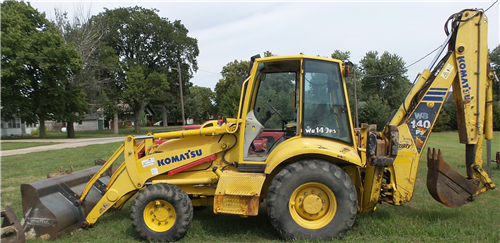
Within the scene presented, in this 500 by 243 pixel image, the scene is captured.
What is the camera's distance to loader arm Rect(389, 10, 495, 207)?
4602 mm

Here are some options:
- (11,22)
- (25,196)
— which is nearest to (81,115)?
(11,22)

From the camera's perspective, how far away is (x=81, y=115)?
2875 cm

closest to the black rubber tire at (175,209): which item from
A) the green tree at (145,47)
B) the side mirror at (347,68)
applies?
the side mirror at (347,68)

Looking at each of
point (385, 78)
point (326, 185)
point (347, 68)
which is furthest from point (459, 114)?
point (385, 78)

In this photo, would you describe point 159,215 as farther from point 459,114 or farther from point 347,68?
point 459,114

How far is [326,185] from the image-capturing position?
425 centimetres

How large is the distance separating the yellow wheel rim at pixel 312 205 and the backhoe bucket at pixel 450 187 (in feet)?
5.50

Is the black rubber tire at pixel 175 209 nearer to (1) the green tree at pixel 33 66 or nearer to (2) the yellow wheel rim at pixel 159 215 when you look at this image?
(2) the yellow wheel rim at pixel 159 215

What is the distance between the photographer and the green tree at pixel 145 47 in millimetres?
35625

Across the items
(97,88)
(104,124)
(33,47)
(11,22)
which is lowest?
(104,124)

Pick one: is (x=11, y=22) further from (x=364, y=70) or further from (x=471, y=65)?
(x=364, y=70)

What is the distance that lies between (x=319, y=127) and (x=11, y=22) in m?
26.4

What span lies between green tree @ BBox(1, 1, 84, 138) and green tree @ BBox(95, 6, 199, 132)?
28.3 feet

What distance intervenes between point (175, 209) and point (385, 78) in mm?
41862
